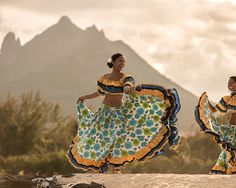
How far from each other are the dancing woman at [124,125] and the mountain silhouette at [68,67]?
101 m

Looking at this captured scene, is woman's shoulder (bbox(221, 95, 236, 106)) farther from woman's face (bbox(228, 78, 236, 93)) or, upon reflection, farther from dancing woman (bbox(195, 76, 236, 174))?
woman's face (bbox(228, 78, 236, 93))

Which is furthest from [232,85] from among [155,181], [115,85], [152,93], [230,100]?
[155,181]

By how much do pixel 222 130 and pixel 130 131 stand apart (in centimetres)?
176

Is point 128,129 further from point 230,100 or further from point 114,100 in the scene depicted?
point 230,100

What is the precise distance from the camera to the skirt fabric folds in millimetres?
8922

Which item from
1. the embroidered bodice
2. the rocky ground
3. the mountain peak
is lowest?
the rocky ground

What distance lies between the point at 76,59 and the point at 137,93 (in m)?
152

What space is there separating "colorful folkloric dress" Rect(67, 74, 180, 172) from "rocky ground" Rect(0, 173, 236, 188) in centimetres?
133

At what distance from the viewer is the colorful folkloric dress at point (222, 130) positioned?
9.58 m

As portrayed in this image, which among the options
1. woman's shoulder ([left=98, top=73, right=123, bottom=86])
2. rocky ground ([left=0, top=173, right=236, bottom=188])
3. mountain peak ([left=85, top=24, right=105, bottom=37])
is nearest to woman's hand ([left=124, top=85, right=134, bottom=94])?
woman's shoulder ([left=98, top=73, right=123, bottom=86])

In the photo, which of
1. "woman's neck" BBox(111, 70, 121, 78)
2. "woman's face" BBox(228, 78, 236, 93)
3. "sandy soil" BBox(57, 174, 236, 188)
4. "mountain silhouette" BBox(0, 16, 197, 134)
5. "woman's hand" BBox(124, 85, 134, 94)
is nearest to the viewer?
"sandy soil" BBox(57, 174, 236, 188)

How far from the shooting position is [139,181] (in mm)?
7000

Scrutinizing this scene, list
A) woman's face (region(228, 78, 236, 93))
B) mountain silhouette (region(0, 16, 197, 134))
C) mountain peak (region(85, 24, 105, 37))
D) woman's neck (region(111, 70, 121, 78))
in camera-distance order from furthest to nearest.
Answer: mountain peak (region(85, 24, 105, 37)) < mountain silhouette (region(0, 16, 197, 134)) < woman's face (region(228, 78, 236, 93)) < woman's neck (region(111, 70, 121, 78))

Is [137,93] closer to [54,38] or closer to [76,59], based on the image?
[76,59]
